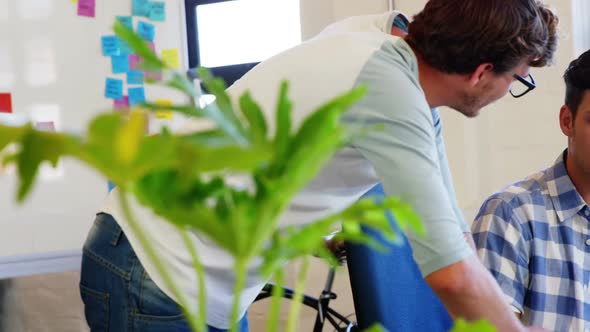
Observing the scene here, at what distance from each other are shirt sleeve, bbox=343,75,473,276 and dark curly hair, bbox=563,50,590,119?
2.39ft

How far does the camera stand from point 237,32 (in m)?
3.41

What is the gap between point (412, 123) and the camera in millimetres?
1106

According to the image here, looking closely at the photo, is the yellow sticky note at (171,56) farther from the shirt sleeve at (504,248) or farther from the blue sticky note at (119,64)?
the shirt sleeve at (504,248)

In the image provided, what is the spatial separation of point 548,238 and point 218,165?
1.45 m

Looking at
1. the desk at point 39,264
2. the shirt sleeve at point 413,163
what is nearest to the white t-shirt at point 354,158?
the shirt sleeve at point 413,163

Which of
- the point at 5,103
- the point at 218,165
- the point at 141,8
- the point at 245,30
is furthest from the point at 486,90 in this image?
the point at 245,30

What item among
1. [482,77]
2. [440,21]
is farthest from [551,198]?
[440,21]

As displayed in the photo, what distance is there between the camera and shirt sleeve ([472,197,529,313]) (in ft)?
5.16

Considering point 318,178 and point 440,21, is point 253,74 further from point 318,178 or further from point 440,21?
point 440,21

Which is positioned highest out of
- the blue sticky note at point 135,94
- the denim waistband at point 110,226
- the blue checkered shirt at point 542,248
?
the blue sticky note at point 135,94

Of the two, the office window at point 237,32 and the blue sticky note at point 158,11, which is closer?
the blue sticky note at point 158,11

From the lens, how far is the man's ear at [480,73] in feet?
4.59

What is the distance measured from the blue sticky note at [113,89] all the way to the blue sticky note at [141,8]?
27 cm

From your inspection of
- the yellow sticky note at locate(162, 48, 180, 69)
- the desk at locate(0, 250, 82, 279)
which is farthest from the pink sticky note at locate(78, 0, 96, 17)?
the desk at locate(0, 250, 82, 279)
